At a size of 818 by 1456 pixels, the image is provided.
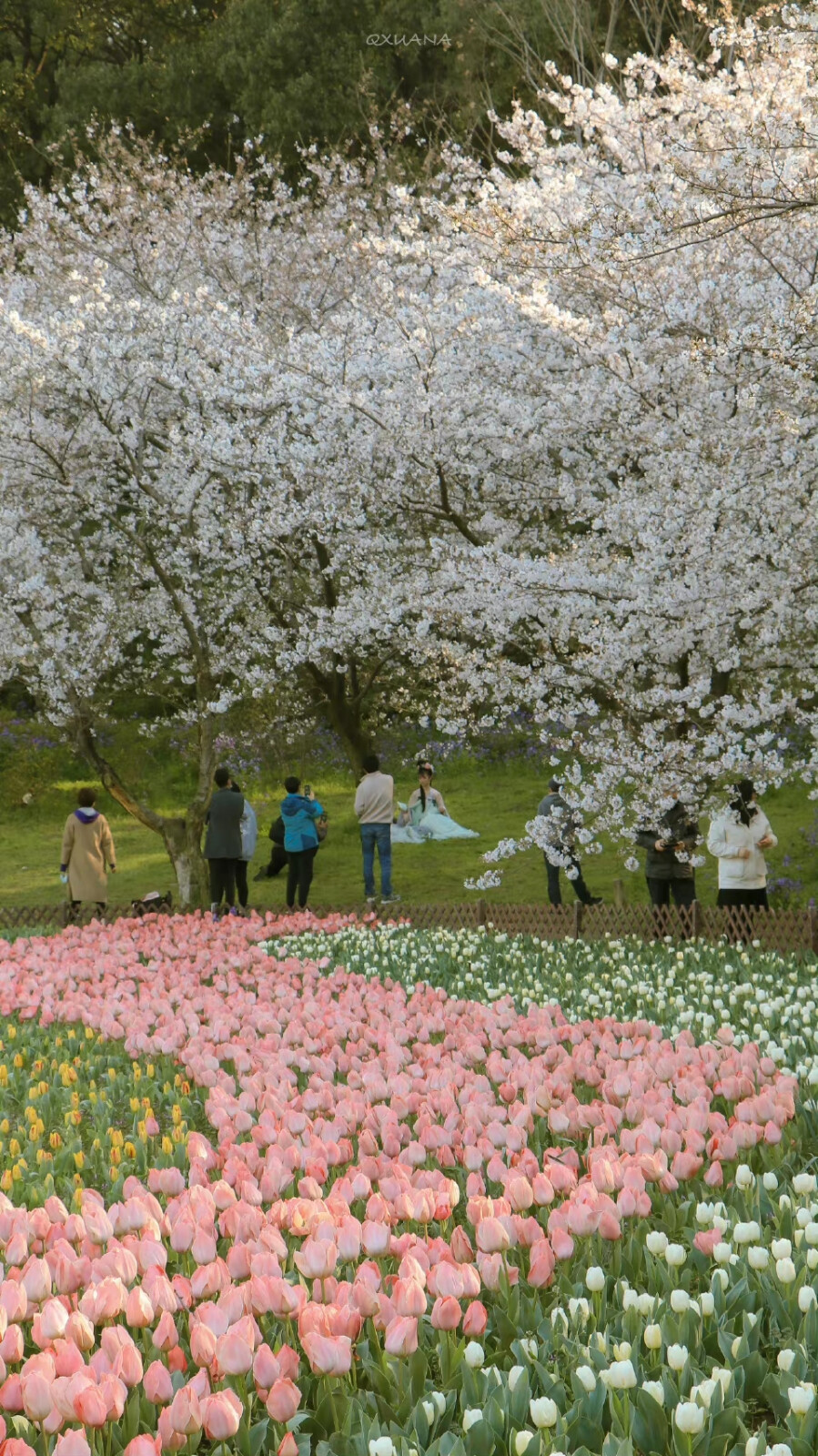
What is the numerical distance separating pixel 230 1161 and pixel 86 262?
21903 mm

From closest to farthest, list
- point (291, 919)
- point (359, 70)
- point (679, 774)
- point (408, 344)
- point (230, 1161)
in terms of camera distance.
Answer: point (230, 1161), point (679, 774), point (291, 919), point (408, 344), point (359, 70)

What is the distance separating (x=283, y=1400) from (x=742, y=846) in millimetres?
9125

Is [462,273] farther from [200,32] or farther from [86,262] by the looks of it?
[200,32]

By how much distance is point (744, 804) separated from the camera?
11.5m

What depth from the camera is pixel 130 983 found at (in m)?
9.55

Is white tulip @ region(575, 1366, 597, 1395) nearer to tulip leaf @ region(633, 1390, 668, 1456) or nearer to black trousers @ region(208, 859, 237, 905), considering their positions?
tulip leaf @ region(633, 1390, 668, 1456)

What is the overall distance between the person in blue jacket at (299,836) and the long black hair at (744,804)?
6295 millimetres

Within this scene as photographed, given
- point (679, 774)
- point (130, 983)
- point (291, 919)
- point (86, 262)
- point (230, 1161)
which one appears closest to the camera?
point (230, 1161)

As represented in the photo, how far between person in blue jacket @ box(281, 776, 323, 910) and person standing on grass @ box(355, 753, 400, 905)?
61 cm

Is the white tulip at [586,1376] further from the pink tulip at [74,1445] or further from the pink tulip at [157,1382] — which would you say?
the pink tulip at [74,1445]

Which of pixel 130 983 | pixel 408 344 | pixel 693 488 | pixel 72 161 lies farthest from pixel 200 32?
pixel 130 983

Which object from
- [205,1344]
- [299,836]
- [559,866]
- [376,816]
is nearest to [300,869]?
[299,836]

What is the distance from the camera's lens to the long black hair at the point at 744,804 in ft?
37.6

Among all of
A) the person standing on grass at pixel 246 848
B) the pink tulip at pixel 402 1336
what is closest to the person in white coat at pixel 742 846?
the person standing on grass at pixel 246 848
